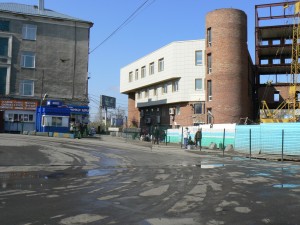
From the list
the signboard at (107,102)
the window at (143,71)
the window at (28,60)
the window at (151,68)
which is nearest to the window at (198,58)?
the window at (151,68)

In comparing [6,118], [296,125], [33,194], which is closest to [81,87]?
[6,118]

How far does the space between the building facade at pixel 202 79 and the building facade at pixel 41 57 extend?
40.9 ft

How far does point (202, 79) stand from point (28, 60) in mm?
22860

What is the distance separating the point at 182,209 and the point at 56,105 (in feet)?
121

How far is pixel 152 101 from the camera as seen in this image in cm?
6134

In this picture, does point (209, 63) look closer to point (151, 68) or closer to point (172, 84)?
point (172, 84)

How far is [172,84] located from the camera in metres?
54.8

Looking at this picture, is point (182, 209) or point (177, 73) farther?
point (177, 73)

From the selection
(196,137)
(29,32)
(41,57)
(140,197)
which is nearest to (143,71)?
(41,57)

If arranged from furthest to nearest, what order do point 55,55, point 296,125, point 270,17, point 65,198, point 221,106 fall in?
point 270,17 → point 55,55 → point 221,106 → point 296,125 → point 65,198

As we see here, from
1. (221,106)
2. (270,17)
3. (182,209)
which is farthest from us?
(270,17)

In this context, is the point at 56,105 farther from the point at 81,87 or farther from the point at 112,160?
the point at 112,160

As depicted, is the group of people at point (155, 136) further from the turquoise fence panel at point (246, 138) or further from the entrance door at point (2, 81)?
the entrance door at point (2, 81)

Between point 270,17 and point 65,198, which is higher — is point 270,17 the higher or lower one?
the higher one
